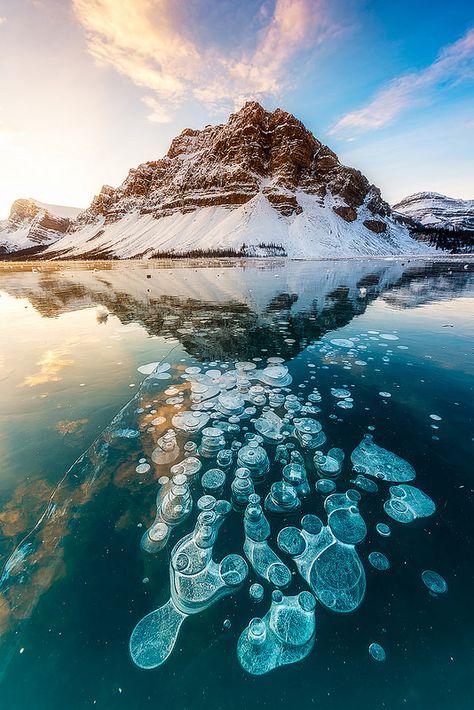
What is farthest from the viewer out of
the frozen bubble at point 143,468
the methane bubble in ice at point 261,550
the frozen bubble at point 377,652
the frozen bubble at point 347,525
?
the frozen bubble at point 143,468

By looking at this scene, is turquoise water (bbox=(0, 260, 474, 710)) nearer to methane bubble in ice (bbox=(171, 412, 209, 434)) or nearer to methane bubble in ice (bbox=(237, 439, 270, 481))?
methane bubble in ice (bbox=(237, 439, 270, 481))

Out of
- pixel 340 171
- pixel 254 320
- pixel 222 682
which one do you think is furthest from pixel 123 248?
pixel 222 682

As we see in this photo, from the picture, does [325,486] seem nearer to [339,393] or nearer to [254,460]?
[254,460]

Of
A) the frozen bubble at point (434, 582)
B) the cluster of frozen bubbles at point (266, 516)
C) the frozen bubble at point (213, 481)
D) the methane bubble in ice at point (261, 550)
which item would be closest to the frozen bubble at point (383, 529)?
the cluster of frozen bubbles at point (266, 516)

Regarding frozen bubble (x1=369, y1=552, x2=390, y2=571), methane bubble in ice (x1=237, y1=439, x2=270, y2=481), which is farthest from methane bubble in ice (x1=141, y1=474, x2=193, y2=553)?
frozen bubble (x1=369, y1=552, x2=390, y2=571)

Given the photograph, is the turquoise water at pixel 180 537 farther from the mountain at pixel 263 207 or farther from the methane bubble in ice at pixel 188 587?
the mountain at pixel 263 207
